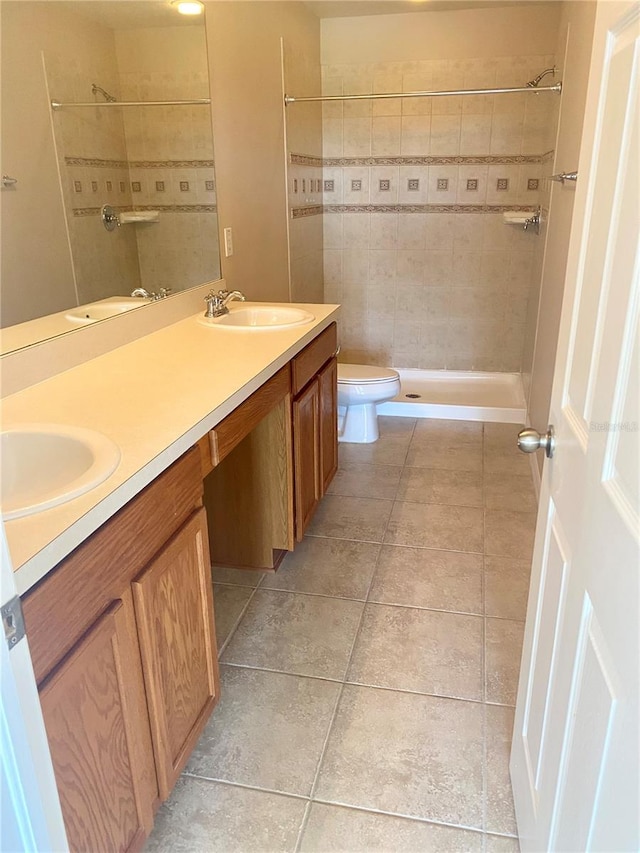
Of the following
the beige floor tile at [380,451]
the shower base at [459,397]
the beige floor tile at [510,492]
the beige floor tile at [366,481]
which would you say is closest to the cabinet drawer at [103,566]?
the beige floor tile at [366,481]

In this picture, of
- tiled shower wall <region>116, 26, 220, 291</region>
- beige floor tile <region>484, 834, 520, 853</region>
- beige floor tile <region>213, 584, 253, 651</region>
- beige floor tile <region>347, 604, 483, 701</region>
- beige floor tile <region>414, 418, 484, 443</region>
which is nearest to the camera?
beige floor tile <region>484, 834, 520, 853</region>

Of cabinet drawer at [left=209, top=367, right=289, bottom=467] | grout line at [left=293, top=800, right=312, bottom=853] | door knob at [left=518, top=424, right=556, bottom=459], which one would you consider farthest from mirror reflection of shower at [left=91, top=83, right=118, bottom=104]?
grout line at [left=293, top=800, right=312, bottom=853]

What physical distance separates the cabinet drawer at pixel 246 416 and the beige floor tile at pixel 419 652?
781 millimetres

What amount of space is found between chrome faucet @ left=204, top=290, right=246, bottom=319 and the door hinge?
1.83 m

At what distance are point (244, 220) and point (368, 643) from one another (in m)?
1.87

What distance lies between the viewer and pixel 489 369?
4.32 meters

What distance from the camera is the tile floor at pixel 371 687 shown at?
1420 mm

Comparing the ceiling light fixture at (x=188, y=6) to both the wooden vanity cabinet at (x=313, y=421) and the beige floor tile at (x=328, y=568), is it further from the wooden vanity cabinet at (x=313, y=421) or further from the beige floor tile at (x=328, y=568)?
the beige floor tile at (x=328, y=568)

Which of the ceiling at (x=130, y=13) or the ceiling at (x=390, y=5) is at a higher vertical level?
the ceiling at (x=390, y=5)

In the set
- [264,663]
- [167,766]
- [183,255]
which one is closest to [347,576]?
[264,663]

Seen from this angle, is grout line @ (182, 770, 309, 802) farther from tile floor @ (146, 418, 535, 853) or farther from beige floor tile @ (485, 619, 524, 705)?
beige floor tile @ (485, 619, 524, 705)

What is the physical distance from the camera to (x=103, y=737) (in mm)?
1062

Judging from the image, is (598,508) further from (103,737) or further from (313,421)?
(313,421)

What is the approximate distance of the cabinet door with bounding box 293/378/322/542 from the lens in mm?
2209
